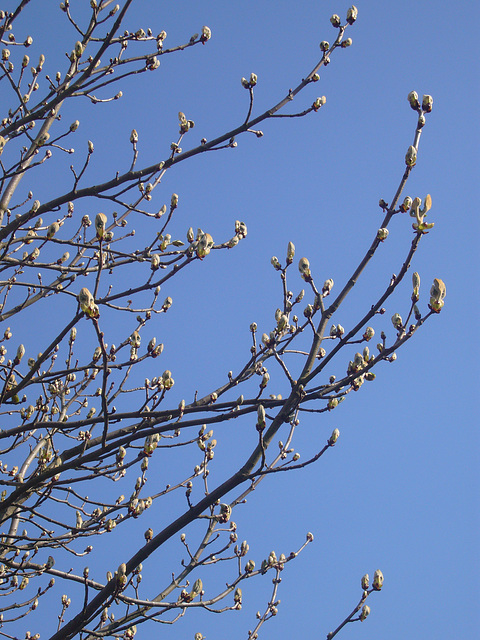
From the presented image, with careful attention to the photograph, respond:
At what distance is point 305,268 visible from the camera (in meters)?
2.75

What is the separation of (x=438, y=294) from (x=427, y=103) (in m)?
1.00

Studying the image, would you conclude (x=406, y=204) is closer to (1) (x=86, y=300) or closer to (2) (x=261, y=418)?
(2) (x=261, y=418)

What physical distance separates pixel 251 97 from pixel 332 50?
27.3 inches

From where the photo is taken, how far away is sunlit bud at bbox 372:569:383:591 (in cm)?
353

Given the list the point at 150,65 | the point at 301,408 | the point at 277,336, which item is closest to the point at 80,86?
the point at 150,65

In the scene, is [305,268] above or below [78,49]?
below

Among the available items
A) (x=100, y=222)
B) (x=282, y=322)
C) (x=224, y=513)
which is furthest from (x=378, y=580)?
(x=100, y=222)

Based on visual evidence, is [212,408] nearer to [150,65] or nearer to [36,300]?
[36,300]

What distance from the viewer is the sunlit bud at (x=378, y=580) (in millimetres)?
3527

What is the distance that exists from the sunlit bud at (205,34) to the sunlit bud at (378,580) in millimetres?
3831

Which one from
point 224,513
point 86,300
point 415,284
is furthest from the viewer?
point 224,513

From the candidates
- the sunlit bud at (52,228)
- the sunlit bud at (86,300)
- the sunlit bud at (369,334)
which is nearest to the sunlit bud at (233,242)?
the sunlit bud at (52,228)

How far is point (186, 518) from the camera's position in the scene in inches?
108

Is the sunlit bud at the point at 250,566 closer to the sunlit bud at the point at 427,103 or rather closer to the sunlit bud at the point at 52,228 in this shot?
the sunlit bud at the point at 52,228
